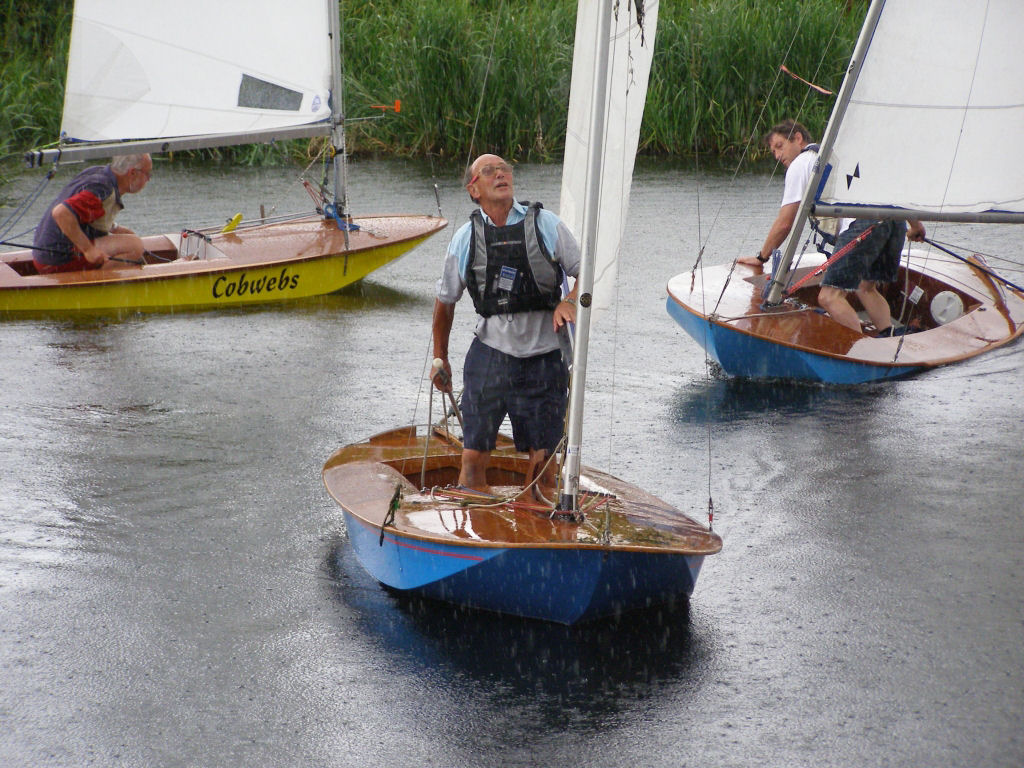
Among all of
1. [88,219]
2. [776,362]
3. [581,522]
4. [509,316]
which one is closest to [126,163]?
[88,219]

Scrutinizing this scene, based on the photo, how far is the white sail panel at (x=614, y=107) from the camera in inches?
176

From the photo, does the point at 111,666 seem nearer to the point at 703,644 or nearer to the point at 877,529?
the point at 703,644

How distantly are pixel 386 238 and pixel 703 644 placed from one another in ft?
22.3

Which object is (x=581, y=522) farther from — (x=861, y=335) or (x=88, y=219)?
(x=88, y=219)

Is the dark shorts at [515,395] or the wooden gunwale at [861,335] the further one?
the wooden gunwale at [861,335]

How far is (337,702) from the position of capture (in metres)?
4.21

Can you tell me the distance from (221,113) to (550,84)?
781 centimetres

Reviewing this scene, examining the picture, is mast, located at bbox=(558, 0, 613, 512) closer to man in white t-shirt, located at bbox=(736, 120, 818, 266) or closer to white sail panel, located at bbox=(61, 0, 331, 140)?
man in white t-shirt, located at bbox=(736, 120, 818, 266)

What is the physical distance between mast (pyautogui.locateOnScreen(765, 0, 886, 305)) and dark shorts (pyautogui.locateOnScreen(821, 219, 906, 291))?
366 millimetres

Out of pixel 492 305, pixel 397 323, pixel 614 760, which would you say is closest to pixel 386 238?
pixel 397 323

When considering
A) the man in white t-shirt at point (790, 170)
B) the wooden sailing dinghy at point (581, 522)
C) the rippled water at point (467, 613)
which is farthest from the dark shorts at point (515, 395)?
the man in white t-shirt at point (790, 170)

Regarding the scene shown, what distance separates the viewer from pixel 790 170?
330 inches

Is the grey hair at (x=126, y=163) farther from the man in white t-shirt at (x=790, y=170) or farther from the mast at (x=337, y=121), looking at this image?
the man in white t-shirt at (x=790, y=170)

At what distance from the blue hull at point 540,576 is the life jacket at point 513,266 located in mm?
1041
